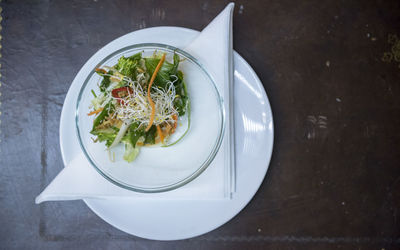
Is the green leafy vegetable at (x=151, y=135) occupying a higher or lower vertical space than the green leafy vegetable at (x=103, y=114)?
lower

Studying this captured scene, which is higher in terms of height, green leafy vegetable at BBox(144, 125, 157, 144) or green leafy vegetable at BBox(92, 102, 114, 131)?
green leafy vegetable at BBox(92, 102, 114, 131)

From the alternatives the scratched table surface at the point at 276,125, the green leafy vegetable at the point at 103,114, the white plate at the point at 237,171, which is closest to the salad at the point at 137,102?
the green leafy vegetable at the point at 103,114

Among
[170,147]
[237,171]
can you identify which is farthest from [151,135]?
[237,171]

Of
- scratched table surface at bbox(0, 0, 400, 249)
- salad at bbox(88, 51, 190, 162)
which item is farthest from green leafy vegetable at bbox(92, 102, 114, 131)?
scratched table surface at bbox(0, 0, 400, 249)

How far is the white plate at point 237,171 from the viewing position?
970mm

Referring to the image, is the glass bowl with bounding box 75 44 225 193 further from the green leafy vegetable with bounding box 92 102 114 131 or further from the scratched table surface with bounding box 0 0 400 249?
the scratched table surface with bounding box 0 0 400 249

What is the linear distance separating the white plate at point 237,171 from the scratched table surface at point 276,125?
0.12 meters

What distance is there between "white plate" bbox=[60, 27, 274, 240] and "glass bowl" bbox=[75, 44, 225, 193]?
0.10m

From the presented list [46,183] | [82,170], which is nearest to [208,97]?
[82,170]

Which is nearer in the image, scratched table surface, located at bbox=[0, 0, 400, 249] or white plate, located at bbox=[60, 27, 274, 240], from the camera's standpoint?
white plate, located at bbox=[60, 27, 274, 240]

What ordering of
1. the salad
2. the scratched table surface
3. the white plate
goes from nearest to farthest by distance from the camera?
the salad → the white plate → the scratched table surface

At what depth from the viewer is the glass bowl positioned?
87 centimetres

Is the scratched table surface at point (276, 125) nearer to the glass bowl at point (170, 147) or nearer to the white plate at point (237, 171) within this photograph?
the white plate at point (237, 171)

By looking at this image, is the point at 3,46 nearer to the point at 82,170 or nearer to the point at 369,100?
the point at 82,170
